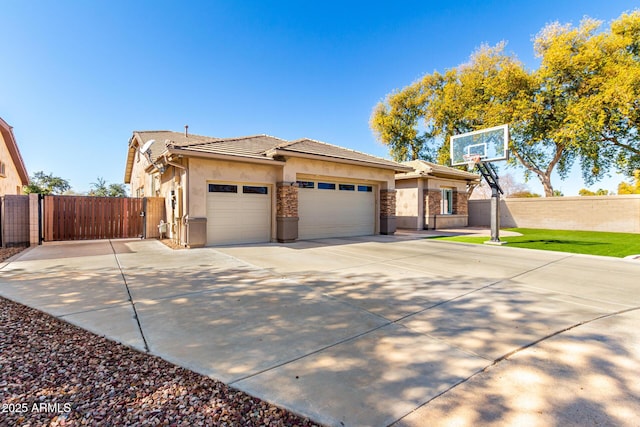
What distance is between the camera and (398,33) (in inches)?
713

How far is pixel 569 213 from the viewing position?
1853cm

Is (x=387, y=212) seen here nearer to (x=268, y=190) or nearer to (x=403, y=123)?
(x=268, y=190)

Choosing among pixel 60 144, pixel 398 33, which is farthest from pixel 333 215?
pixel 60 144

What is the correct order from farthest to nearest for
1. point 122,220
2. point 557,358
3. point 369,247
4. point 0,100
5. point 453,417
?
point 0,100
point 122,220
point 369,247
point 557,358
point 453,417

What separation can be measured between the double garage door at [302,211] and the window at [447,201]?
6987 millimetres

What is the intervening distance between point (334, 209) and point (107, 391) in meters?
11.8

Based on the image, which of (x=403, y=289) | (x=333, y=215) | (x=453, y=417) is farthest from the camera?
(x=333, y=215)

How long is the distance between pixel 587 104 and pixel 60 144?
3828 cm

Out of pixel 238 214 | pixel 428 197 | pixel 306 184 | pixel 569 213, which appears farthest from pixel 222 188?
pixel 569 213

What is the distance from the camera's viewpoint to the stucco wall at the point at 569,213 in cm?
1661

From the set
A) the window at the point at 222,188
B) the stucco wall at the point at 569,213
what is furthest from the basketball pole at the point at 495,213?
the stucco wall at the point at 569,213

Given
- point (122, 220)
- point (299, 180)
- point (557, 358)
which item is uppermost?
point (299, 180)

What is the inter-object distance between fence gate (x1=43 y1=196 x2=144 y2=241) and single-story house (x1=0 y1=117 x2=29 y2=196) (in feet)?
22.3

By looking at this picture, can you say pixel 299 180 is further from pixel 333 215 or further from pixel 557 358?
pixel 557 358
